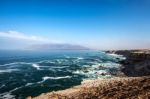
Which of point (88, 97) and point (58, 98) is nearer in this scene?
point (88, 97)

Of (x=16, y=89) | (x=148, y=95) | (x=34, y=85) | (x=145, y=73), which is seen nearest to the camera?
(x=148, y=95)

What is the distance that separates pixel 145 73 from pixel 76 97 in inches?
1586

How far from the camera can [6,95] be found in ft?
130

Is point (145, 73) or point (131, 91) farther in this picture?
point (145, 73)

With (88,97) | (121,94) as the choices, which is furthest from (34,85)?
(121,94)

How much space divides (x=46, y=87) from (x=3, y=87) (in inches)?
427

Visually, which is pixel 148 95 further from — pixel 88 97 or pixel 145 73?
pixel 145 73

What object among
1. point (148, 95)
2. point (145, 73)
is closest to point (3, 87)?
point (148, 95)

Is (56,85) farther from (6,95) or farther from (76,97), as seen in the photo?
(76,97)

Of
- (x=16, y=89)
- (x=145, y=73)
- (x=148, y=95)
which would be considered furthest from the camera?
(x=145, y=73)

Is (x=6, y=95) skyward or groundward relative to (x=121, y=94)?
groundward

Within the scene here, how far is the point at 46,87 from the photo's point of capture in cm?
4675

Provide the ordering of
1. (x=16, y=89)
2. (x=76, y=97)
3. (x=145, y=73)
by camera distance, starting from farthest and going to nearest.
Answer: (x=145, y=73) < (x=16, y=89) < (x=76, y=97)

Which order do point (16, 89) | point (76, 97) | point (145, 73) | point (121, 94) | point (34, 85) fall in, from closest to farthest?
point (121, 94) < point (76, 97) < point (16, 89) < point (34, 85) < point (145, 73)
